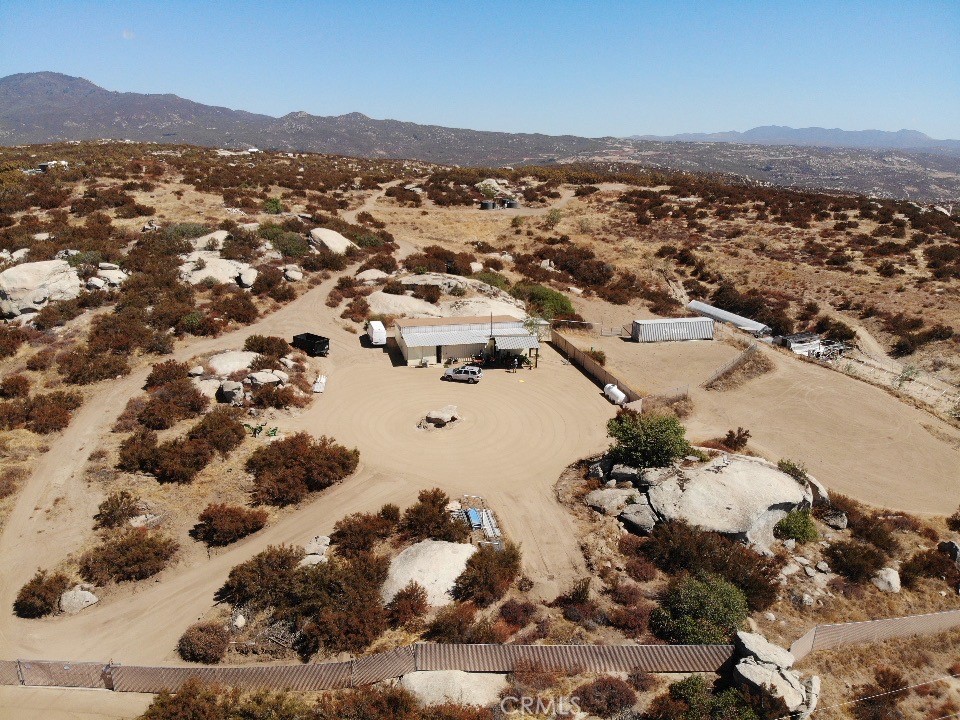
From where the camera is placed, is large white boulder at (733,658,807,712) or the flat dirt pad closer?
large white boulder at (733,658,807,712)

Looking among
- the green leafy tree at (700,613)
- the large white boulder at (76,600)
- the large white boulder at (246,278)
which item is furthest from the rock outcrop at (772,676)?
the large white boulder at (246,278)

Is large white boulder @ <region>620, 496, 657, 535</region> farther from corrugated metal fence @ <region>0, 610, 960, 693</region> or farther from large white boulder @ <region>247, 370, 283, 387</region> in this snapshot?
large white boulder @ <region>247, 370, 283, 387</region>

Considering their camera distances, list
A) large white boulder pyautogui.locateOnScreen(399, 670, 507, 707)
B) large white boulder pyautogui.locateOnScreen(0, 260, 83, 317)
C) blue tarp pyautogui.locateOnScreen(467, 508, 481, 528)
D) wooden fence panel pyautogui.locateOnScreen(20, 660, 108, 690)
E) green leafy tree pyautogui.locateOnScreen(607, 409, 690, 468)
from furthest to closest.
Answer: large white boulder pyautogui.locateOnScreen(0, 260, 83, 317)
green leafy tree pyautogui.locateOnScreen(607, 409, 690, 468)
blue tarp pyautogui.locateOnScreen(467, 508, 481, 528)
wooden fence panel pyautogui.locateOnScreen(20, 660, 108, 690)
large white boulder pyautogui.locateOnScreen(399, 670, 507, 707)

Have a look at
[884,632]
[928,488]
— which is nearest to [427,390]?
[884,632]

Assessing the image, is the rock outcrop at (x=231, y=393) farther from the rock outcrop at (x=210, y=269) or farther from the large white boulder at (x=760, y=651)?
the large white boulder at (x=760, y=651)

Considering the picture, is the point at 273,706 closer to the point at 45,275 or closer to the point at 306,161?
the point at 45,275

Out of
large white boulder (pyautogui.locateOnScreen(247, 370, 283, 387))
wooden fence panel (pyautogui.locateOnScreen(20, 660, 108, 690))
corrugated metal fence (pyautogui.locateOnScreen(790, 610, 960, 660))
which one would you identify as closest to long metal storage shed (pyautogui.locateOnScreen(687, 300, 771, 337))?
corrugated metal fence (pyautogui.locateOnScreen(790, 610, 960, 660))

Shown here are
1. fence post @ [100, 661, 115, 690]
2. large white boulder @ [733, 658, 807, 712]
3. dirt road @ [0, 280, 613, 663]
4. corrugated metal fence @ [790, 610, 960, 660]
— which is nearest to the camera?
large white boulder @ [733, 658, 807, 712]
